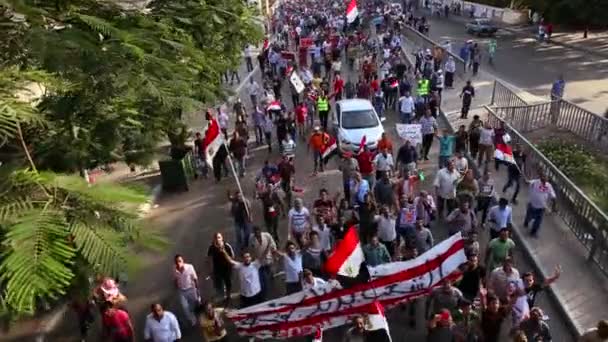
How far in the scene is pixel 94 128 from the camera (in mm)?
5309

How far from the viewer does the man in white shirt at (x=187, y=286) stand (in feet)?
30.5

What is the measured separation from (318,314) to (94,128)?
443 cm

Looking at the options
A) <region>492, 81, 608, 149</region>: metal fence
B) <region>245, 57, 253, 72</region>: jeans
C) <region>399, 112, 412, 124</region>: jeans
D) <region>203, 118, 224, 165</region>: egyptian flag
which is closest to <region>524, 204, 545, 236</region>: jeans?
<region>492, 81, 608, 149</region>: metal fence

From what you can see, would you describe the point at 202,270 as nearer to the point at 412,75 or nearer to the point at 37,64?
the point at 37,64

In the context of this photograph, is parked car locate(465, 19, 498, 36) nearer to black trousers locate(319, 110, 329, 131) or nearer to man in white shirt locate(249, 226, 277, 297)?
black trousers locate(319, 110, 329, 131)

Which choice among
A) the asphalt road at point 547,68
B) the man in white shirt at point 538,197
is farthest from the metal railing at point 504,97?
the man in white shirt at point 538,197

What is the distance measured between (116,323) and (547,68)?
3103 centimetres

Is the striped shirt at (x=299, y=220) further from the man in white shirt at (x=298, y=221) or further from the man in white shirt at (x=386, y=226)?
the man in white shirt at (x=386, y=226)

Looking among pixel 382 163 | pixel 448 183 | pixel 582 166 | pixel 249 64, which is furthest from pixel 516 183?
pixel 249 64

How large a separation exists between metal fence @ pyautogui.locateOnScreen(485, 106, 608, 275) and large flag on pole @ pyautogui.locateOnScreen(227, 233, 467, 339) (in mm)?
3876

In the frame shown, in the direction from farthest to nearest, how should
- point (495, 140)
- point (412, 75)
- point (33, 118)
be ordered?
point (412, 75)
point (495, 140)
point (33, 118)

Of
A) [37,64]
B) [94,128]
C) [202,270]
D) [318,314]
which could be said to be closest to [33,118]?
[37,64]

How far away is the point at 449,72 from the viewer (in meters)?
25.9

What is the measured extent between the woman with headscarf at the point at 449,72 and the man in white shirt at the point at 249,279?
18.9m
